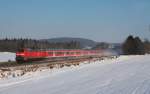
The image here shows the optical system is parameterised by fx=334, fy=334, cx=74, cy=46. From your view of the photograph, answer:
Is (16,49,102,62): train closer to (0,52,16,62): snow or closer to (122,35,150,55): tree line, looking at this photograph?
(0,52,16,62): snow

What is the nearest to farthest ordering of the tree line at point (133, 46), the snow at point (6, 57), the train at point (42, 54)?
the train at point (42, 54), the snow at point (6, 57), the tree line at point (133, 46)

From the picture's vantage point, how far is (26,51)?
48.7 metres

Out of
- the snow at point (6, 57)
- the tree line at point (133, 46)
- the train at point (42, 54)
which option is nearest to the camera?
the train at point (42, 54)

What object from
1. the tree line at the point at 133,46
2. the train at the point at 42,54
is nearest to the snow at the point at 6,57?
the train at the point at 42,54

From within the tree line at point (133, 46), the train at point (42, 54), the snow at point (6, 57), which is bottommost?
the snow at point (6, 57)

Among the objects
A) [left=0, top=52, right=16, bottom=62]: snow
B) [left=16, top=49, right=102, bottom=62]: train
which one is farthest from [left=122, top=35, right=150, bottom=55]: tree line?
[left=0, top=52, right=16, bottom=62]: snow

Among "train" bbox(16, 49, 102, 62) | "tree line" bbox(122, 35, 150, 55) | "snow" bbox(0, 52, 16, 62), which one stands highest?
"tree line" bbox(122, 35, 150, 55)

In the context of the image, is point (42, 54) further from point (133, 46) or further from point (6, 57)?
point (133, 46)

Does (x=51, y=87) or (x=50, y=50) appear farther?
(x=50, y=50)

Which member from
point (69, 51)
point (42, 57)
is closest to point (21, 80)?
point (42, 57)

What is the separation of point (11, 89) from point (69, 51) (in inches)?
1838

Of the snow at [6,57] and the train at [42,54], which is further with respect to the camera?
the snow at [6,57]

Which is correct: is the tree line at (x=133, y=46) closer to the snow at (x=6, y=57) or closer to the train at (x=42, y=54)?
the train at (x=42, y=54)

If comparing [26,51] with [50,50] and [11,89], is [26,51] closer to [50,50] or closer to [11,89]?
[50,50]
